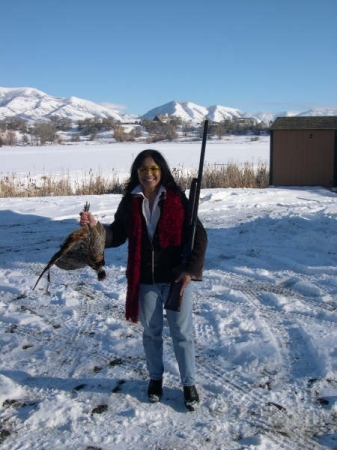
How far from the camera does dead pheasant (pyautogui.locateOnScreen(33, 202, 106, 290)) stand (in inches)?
125

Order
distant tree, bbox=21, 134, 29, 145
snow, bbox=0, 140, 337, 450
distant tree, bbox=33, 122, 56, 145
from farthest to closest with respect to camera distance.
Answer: distant tree, bbox=33, 122, 56, 145 → distant tree, bbox=21, 134, 29, 145 → snow, bbox=0, 140, 337, 450

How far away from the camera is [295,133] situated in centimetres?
1582

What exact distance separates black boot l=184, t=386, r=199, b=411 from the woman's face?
54.3 inches

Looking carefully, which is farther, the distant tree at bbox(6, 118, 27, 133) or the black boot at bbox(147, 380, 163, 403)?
the distant tree at bbox(6, 118, 27, 133)

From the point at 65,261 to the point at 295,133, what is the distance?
13.8m

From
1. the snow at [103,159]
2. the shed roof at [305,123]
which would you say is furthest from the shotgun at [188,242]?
the snow at [103,159]

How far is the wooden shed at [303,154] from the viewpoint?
15.8m

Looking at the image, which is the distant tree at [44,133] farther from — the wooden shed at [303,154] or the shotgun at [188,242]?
→ the shotgun at [188,242]

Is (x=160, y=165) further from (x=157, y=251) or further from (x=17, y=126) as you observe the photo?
(x=17, y=126)

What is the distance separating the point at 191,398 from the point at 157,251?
101 centimetres

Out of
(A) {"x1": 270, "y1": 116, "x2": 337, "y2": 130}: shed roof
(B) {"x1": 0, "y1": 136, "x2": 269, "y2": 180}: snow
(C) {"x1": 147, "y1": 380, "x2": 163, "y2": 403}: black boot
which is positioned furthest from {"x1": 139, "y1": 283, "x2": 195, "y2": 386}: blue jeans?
(B) {"x1": 0, "y1": 136, "x2": 269, "y2": 180}: snow

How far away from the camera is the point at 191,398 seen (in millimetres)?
3219

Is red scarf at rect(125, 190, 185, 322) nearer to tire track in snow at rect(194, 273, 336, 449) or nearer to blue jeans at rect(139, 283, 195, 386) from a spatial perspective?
blue jeans at rect(139, 283, 195, 386)

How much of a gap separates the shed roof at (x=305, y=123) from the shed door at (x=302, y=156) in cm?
13
